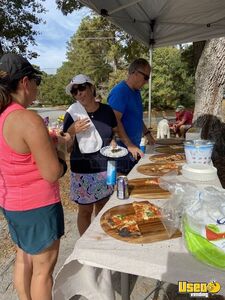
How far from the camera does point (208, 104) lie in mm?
5305

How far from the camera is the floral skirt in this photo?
2275mm

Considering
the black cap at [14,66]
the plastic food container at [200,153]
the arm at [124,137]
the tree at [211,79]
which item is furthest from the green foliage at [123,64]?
the black cap at [14,66]

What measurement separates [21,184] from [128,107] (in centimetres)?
151

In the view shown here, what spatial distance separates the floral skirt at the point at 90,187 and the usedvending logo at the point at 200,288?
1.31 metres

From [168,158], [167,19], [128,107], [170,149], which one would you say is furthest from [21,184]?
[167,19]

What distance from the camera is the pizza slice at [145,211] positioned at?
1459 millimetres

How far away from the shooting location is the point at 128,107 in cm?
269

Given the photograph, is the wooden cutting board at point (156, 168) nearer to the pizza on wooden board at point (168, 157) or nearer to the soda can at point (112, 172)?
the pizza on wooden board at point (168, 157)

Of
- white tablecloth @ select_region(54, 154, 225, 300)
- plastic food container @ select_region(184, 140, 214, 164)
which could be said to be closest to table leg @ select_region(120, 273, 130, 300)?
white tablecloth @ select_region(54, 154, 225, 300)

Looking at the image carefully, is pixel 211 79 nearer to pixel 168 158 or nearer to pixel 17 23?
pixel 168 158

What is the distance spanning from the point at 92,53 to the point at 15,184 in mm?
33343

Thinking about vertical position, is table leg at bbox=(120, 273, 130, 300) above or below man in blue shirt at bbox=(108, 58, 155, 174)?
below

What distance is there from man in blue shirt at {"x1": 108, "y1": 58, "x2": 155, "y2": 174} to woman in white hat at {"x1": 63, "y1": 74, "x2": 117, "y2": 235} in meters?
0.28

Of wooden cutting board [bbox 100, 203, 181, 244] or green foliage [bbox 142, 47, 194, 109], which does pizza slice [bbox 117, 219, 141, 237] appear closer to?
wooden cutting board [bbox 100, 203, 181, 244]
